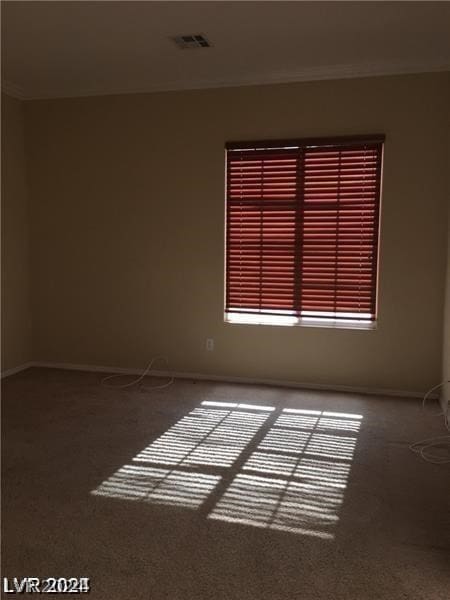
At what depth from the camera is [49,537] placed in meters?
2.35

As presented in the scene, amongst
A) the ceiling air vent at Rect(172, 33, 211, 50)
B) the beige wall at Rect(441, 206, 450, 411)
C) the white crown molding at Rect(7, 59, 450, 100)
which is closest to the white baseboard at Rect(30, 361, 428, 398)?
the beige wall at Rect(441, 206, 450, 411)

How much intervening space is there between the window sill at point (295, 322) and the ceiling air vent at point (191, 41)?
2392 millimetres

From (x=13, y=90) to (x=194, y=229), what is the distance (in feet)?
7.58

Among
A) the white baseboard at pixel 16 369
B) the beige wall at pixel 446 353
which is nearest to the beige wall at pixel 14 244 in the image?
the white baseboard at pixel 16 369

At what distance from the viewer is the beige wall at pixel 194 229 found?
439cm

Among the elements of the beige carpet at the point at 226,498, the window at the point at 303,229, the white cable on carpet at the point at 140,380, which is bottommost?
the beige carpet at the point at 226,498

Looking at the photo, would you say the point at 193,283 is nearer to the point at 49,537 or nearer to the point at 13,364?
the point at 13,364

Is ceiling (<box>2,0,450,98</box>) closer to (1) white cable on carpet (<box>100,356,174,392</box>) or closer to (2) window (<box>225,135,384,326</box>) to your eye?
(2) window (<box>225,135,384,326</box>)

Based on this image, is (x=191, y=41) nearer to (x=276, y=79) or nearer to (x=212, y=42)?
(x=212, y=42)

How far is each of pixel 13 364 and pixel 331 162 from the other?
3.80 meters

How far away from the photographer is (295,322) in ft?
15.8

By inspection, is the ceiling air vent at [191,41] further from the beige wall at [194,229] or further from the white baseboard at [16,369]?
the white baseboard at [16,369]

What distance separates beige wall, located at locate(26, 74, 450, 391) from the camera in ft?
14.4

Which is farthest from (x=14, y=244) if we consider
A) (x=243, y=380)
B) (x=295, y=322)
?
(x=295, y=322)
